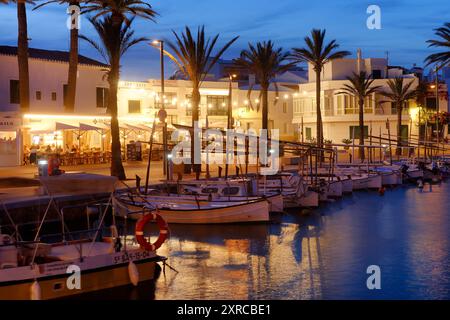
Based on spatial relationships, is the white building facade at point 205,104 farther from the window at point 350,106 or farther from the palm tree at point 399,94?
the palm tree at point 399,94

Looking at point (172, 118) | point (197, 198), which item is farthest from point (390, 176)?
point (172, 118)

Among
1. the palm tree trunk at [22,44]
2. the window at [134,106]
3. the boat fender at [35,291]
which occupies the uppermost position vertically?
the palm tree trunk at [22,44]

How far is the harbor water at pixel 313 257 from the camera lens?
57.5 ft

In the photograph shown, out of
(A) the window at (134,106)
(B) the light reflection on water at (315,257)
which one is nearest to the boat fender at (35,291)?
(B) the light reflection on water at (315,257)

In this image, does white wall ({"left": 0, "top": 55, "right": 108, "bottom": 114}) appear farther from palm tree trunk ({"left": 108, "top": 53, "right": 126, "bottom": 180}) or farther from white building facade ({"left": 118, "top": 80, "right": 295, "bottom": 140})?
palm tree trunk ({"left": 108, "top": 53, "right": 126, "bottom": 180})

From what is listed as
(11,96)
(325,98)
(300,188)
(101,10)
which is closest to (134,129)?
(11,96)

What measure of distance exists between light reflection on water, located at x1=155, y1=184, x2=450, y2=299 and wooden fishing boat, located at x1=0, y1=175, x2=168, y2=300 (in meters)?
1.02

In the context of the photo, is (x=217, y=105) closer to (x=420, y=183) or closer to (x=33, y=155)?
(x=420, y=183)

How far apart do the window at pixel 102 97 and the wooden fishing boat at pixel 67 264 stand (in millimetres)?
38975

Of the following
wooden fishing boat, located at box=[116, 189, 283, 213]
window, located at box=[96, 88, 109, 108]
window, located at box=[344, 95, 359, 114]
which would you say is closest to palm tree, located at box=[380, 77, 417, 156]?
window, located at box=[344, 95, 359, 114]

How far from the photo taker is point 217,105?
229ft

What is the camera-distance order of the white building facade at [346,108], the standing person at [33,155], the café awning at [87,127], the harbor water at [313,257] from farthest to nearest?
the white building facade at [346,108], the café awning at [87,127], the standing person at [33,155], the harbor water at [313,257]

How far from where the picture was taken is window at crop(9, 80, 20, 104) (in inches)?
1960

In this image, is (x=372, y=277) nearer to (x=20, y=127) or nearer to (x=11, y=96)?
(x=20, y=127)
